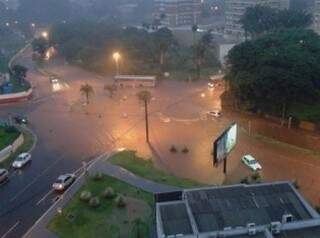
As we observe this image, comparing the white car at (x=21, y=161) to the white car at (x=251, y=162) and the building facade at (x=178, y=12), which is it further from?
the building facade at (x=178, y=12)

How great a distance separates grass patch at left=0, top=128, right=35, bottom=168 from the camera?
44.1 m

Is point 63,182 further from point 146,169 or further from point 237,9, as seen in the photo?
point 237,9

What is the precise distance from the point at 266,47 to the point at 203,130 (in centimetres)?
1842

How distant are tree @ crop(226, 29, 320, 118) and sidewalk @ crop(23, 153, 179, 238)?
2099 cm

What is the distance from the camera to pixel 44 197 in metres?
37.2

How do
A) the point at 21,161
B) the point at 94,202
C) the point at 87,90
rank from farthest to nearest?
the point at 87,90 → the point at 21,161 → the point at 94,202

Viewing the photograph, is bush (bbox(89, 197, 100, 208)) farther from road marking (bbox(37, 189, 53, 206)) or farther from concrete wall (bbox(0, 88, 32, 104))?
concrete wall (bbox(0, 88, 32, 104))

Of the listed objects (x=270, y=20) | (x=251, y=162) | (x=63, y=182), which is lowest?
(x=251, y=162)

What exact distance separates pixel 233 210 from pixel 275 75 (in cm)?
2860

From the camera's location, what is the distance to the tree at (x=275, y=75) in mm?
52969

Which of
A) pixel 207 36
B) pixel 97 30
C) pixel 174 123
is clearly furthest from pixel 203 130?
pixel 97 30

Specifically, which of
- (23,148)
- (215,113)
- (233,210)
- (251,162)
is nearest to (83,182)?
(23,148)

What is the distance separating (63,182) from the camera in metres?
38.4

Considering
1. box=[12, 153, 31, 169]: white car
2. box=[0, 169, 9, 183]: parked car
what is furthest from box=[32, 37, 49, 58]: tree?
box=[0, 169, 9, 183]: parked car
